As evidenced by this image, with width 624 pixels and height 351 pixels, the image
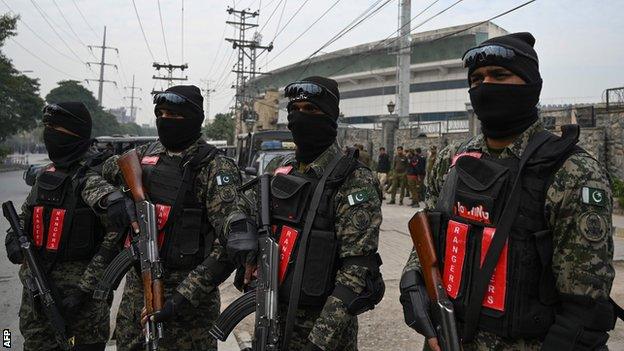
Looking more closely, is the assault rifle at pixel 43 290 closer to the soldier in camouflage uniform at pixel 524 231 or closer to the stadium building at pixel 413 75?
the soldier in camouflage uniform at pixel 524 231

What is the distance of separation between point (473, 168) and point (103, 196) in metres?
2.12

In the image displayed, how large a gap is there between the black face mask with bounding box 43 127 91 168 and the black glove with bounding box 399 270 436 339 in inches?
92.3

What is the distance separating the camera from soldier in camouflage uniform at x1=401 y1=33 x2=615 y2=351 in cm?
151

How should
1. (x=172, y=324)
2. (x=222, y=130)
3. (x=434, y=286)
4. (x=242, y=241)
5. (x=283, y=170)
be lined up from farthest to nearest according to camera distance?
1. (x=222, y=130)
2. (x=172, y=324)
3. (x=283, y=170)
4. (x=242, y=241)
5. (x=434, y=286)

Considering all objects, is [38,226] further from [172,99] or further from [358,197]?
[358,197]

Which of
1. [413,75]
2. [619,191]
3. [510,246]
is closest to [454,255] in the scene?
[510,246]

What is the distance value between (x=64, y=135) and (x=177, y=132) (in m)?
0.90

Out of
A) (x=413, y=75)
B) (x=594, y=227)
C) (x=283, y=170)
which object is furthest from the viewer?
(x=413, y=75)

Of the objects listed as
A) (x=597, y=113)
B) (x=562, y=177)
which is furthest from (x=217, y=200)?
(x=597, y=113)

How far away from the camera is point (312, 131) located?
2.37 meters

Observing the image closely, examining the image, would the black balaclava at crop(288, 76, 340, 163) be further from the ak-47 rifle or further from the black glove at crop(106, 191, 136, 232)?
the black glove at crop(106, 191, 136, 232)

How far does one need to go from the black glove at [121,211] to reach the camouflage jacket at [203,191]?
0.65 ft

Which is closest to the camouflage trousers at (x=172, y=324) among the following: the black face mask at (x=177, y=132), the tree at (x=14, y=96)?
the black face mask at (x=177, y=132)

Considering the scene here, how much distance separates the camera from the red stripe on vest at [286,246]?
2213 millimetres
